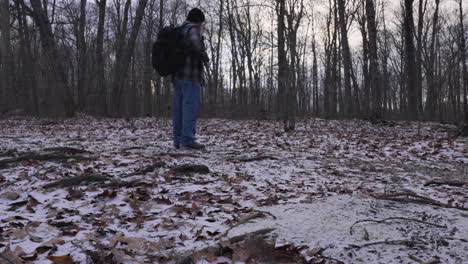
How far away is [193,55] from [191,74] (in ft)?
0.96

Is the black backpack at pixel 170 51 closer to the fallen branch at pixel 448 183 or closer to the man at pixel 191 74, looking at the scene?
the man at pixel 191 74

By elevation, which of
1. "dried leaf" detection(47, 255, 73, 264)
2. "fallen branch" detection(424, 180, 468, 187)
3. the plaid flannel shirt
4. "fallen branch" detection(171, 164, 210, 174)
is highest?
the plaid flannel shirt

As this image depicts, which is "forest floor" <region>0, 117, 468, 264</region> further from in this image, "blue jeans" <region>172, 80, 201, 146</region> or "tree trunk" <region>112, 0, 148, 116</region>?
"tree trunk" <region>112, 0, 148, 116</region>

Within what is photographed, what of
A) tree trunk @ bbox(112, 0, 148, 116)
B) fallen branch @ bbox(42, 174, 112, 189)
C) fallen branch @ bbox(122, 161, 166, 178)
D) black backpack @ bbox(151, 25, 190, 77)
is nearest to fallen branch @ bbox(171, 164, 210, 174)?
fallen branch @ bbox(122, 161, 166, 178)

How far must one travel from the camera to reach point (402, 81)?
34.3m

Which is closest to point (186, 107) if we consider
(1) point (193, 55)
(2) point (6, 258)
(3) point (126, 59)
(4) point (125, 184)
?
(1) point (193, 55)

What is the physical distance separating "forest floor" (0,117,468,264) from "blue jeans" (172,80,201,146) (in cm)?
54

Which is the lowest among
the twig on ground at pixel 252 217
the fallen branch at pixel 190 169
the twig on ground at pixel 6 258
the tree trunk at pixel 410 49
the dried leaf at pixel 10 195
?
the twig on ground at pixel 252 217

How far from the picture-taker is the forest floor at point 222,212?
183cm

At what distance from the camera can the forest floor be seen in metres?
1.83

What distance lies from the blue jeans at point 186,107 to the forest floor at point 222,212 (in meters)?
0.54

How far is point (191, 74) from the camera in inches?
207

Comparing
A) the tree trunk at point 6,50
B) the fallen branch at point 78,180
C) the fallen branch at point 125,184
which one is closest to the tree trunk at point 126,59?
the tree trunk at point 6,50

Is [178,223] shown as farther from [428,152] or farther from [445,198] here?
[428,152]
